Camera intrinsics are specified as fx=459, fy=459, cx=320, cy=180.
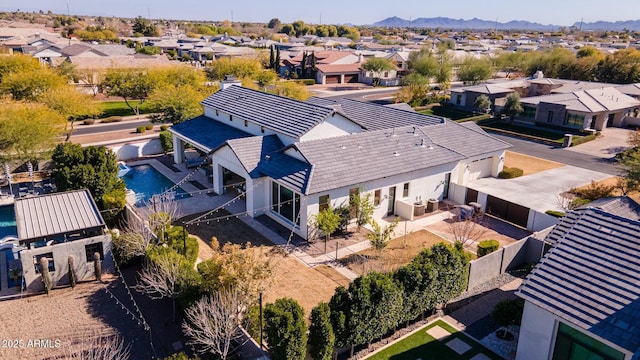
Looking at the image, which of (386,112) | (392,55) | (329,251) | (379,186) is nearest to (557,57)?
(392,55)

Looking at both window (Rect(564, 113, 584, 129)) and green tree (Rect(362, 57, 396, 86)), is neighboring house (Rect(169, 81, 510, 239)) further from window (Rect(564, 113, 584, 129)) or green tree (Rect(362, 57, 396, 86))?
green tree (Rect(362, 57, 396, 86))

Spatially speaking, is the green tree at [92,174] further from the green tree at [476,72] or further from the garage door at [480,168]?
the green tree at [476,72]

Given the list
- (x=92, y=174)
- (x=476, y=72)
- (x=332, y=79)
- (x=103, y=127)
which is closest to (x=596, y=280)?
(x=92, y=174)

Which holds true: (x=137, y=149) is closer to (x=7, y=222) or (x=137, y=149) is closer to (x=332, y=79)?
(x=7, y=222)

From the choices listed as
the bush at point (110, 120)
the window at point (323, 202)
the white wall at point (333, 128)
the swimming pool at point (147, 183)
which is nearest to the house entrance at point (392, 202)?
the window at point (323, 202)

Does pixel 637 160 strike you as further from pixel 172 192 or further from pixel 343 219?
pixel 172 192
